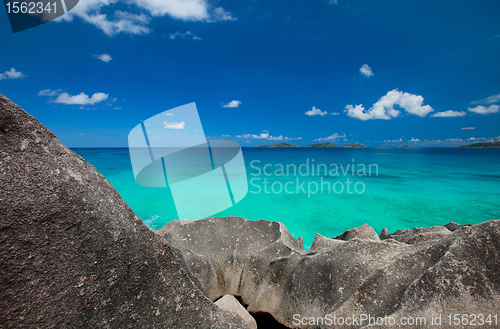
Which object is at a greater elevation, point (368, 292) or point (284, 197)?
point (368, 292)

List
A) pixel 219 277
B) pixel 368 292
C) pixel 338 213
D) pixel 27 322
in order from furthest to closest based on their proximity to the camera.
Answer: pixel 338 213
pixel 219 277
pixel 368 292
pixel 27 322

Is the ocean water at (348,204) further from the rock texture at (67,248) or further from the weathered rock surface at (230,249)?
the rock texture at (67,248)

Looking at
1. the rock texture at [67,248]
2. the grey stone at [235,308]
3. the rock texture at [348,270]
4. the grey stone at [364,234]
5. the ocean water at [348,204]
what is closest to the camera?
the rock texture at [67,248]

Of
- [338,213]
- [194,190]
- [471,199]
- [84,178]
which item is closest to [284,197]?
[338,213]

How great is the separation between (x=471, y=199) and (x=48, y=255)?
23.8m

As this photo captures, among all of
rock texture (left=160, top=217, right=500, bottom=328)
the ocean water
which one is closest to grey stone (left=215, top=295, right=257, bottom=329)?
rock texture (left=160, top=217, right=500, bottom=328)

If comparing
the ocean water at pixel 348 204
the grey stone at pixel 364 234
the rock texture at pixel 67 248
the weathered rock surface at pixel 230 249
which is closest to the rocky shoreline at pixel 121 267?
the rock texture at pixel 67 248

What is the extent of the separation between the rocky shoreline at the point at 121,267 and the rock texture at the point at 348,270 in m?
0.01

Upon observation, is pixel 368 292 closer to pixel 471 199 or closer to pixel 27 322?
pixel 27 322

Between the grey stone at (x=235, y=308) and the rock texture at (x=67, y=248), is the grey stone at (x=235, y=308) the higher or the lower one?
the lower one

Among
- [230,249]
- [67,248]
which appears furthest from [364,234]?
[67,248]

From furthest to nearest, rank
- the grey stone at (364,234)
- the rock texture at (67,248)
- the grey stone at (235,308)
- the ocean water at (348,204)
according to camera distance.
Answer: the ocean water at (348,204), the grey stone at (364,234), the grey stone at (235,308), the rock texture at (67,248)

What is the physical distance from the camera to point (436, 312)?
192cm

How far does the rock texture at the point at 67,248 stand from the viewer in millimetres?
1368
